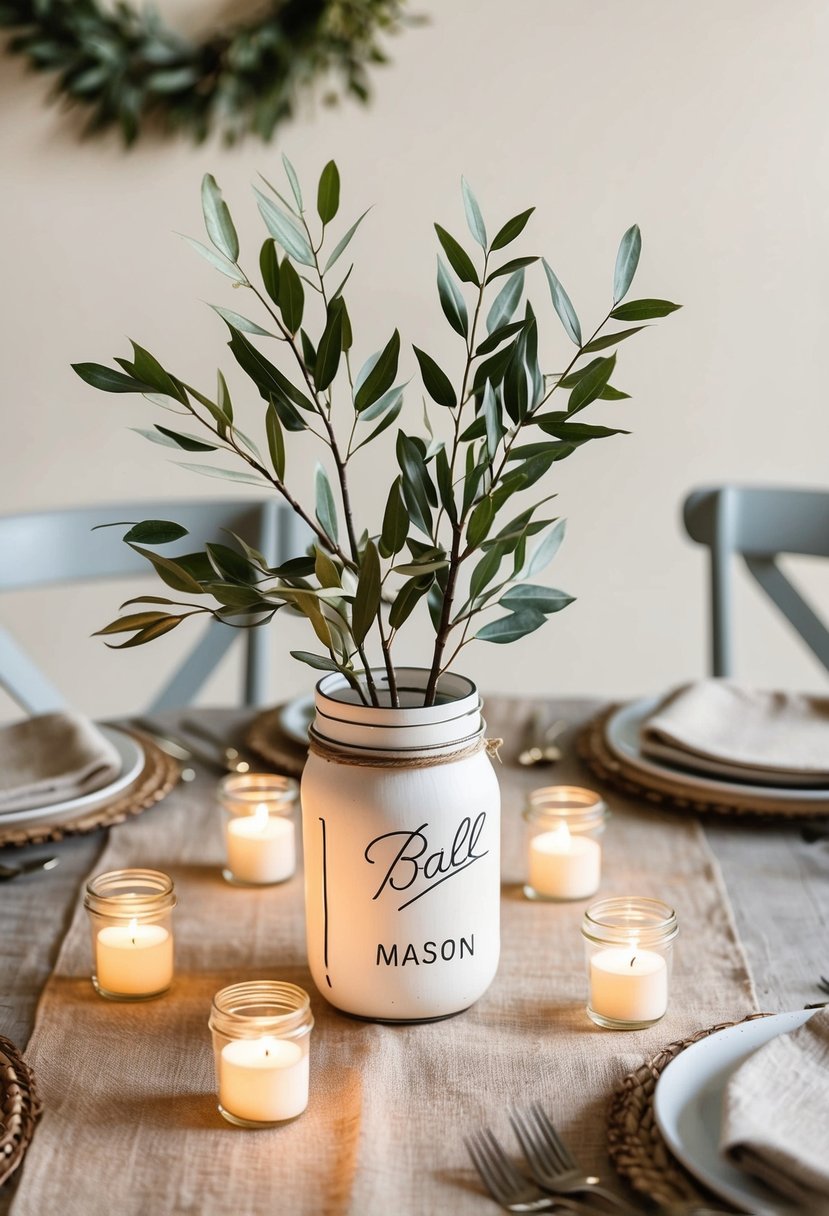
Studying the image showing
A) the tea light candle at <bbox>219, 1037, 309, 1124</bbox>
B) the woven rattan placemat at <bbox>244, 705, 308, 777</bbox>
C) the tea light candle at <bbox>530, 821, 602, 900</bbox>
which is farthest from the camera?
the woven rattan placemat at <bbox>244, 705, 308, 777</bbox>

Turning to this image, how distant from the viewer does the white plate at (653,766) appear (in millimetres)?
1176

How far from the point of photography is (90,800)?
1.15 m

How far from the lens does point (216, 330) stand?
256 centimetres

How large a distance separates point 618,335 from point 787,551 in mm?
1161

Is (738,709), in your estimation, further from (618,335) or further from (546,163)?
(546,163)

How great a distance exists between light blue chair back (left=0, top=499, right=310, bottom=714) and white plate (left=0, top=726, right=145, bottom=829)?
17.3 inches

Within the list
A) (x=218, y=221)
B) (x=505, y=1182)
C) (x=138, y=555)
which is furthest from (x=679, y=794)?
(x=138, y=555)

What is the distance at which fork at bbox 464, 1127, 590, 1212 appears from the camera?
2.11ft

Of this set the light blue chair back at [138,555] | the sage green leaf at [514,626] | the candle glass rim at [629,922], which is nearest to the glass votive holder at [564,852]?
the candle glass rim at [629,922]

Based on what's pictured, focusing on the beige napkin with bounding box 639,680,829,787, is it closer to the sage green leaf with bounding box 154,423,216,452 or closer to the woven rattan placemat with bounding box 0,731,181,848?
the woven rattan placemat with bounding box 0,731,181,848

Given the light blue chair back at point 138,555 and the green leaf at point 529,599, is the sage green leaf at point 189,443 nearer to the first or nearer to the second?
the green leaf at point 529,599

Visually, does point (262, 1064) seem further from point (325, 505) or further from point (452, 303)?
point (452, 303)

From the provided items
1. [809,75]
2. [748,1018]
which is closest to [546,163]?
[809,75]

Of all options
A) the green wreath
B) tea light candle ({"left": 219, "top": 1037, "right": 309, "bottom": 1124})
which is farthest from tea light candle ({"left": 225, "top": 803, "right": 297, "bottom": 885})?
the green wreath
